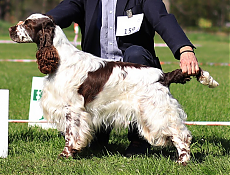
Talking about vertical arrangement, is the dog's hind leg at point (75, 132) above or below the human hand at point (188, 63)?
below

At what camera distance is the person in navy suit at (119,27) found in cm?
399

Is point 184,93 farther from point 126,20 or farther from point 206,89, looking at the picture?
point 126,20

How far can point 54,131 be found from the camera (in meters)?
4.88

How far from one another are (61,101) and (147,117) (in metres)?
0.80

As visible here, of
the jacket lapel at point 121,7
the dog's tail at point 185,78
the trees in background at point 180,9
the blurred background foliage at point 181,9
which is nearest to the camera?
the dog's tail at point 185,78

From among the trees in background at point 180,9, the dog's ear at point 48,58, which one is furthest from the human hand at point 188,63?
the trees in background at point 180,9

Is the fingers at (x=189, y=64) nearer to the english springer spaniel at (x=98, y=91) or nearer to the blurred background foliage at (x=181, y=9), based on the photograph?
the english springer spaniel at (x=98, y=91)

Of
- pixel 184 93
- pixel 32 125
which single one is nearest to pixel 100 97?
pixel 32 125

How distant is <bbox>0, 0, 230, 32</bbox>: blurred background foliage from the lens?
64375mm

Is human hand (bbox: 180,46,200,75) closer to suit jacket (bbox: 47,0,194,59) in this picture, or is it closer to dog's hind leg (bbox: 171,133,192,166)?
suit jacket (bbox: 47,0,194,59)

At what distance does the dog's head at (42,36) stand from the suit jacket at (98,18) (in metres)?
0.48

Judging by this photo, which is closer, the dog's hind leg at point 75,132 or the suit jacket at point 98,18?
the dog's hind leg at point 75,132

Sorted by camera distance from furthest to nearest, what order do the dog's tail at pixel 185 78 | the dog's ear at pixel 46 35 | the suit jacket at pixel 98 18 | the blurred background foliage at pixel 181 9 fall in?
1. the blurred background foliage at pixel 181 9
2. the suit jacket at pixel 98 18
3. the dog's ear at pixel 46 35
4. the dog's tail at pixel 185 78

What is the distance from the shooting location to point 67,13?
13.8 ft
